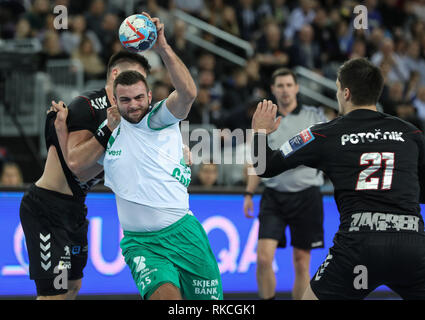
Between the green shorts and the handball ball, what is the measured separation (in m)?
1.34

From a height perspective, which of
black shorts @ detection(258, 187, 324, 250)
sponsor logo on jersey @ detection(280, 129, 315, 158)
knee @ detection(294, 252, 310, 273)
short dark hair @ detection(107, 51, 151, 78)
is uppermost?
short dark hair @ detection(107, 51, 151, 78)

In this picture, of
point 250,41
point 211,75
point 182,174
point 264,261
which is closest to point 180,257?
point 182,174

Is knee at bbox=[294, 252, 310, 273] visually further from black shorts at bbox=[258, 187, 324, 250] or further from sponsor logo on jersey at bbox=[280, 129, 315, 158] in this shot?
sponsor logo on jersey at bbox=[280, 129, 315, 158]

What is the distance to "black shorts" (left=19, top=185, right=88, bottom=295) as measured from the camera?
5352 millimetres

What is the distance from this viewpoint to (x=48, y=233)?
5391mm

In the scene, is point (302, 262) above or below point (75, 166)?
below

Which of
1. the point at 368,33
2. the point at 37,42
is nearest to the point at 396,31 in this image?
the point at 368,33

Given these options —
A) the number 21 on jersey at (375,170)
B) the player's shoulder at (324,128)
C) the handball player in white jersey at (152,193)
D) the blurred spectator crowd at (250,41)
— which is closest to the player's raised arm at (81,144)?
the handball player in white jersey at (152,193)

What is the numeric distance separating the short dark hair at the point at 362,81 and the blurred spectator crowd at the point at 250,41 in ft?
20.7

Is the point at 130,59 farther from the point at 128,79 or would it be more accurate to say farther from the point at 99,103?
the point at 128,79

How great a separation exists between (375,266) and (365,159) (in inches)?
27.6

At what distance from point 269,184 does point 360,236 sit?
3406mm

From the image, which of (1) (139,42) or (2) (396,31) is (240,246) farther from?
(2) (396,31)

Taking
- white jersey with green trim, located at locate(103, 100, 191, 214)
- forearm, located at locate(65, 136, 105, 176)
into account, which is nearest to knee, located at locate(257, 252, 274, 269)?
white jersey with green trim, located at locate(103, 100, 191, 214)
